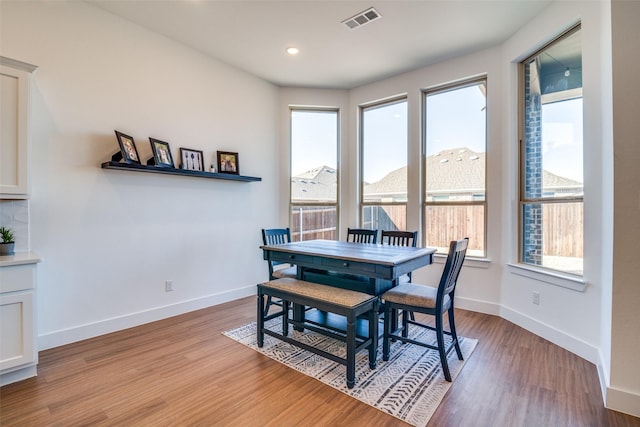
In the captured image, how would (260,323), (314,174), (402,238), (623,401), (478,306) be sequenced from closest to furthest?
(623,401) → (260,323) → (402,238) → (478,306) → (314,174)

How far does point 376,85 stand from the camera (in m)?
4.51

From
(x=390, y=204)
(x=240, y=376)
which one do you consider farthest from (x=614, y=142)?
(x=240, y=376)

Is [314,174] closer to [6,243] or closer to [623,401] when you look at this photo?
[6,243]

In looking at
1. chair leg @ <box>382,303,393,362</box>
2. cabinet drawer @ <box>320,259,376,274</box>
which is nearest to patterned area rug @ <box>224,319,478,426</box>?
chair leg @ <box>382,303,393,362</box>

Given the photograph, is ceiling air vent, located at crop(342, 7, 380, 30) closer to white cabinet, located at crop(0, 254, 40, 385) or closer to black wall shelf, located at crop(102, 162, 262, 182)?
black wall shelf, located at crop(102, 162, 262, 182)

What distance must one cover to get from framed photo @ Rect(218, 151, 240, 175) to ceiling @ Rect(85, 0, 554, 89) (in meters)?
1.18

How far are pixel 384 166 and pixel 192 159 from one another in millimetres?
2609

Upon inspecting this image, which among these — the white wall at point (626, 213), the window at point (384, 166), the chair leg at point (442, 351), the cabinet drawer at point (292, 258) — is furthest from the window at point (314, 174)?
the white wall at point (626, 213)

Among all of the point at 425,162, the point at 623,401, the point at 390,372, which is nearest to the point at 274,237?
the point at 390,372

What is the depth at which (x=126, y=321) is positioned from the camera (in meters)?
3.09

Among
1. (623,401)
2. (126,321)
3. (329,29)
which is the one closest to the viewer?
(623,401)

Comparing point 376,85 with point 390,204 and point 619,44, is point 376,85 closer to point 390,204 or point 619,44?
point 390,204

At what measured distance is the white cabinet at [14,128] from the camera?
2.14 meters

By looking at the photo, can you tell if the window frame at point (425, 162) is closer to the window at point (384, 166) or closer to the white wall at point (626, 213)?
the window at point (384, 166)
